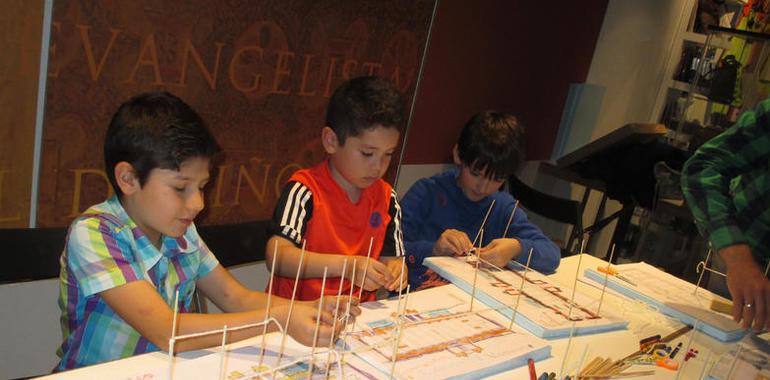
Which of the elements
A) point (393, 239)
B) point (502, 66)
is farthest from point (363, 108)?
point (502, 66)

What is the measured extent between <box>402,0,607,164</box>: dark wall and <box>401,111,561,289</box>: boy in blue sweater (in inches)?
40.9

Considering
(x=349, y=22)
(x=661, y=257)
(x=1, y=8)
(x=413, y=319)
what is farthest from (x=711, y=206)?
(x=661, y=257)

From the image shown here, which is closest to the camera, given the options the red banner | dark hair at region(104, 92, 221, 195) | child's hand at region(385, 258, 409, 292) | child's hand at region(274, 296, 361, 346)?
child's hand at region(274, 296, 361, 346)

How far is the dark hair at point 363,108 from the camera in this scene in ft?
5.50

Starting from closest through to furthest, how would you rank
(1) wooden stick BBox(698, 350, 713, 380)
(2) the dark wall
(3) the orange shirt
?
(1) wooden stick BBox(698, 350, 713, 380) < (3) the orange shirt < (2) the dark wall

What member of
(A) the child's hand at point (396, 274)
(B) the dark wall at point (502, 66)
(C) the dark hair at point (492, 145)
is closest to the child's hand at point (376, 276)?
(A) the child's hand at point (396, 274)

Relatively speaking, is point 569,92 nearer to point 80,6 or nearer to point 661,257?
point 661,257

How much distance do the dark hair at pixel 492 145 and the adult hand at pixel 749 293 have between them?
76 centimetres

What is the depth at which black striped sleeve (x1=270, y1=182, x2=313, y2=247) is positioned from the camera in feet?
5.29

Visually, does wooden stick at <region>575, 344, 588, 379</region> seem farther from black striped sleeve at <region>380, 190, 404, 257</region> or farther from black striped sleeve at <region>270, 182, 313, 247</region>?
black striped sleeve at <region>270, 182, 313, 247</region>

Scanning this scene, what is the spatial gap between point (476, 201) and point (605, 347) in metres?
0.85

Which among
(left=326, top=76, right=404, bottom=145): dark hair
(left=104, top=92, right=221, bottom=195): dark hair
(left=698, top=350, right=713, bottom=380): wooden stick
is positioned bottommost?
(left=698, top=350, right=713, bottom=380): wooden stick

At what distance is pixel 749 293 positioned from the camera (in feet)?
5.23

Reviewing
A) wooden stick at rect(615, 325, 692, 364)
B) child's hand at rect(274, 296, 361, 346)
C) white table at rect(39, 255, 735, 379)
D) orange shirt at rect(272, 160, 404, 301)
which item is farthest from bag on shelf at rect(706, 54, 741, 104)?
child's hand at rect(274, 296, 361, 346)
